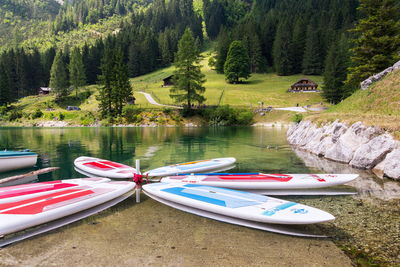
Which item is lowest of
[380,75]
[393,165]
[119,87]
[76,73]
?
[393,165]

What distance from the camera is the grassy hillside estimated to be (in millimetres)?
15342

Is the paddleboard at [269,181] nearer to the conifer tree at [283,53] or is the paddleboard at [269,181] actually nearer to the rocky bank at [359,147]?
the rocky bank at [359,147]

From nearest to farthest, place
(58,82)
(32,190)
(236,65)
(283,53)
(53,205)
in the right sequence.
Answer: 1. (53,205)
2. (32,190)
3. (58,82)
4. (236,65)
5. (283,53)

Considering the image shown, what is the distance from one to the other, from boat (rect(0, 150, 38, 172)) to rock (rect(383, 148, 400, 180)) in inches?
786

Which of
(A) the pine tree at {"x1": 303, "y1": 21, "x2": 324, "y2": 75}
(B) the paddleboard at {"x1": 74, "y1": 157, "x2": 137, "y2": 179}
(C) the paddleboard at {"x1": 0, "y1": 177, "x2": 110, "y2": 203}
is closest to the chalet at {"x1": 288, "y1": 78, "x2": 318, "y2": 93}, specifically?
(A) the pine tree at {"x1": 303, "y1": 21, "x2": 324, "y2": 75}

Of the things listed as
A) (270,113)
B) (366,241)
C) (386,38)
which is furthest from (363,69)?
(366,241)

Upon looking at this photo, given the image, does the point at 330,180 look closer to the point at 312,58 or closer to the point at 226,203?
the point at 226,203

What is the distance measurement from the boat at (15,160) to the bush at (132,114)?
41.3 m

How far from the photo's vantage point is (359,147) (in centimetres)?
1538

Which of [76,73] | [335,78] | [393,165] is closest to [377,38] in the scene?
[393,165]

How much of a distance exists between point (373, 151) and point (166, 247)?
13311mm

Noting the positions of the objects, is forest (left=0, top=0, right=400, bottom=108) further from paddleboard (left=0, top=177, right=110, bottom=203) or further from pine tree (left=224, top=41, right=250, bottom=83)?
paddleboard (left=0, top=177, right=110, bottom=203)

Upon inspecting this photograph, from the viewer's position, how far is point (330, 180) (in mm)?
10672

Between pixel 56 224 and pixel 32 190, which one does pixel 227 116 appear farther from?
pixel 56 224
